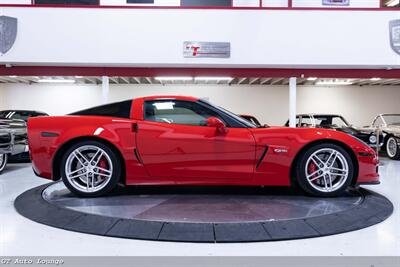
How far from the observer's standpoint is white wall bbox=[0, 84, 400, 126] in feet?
48.4

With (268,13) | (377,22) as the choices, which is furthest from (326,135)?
(377,22)

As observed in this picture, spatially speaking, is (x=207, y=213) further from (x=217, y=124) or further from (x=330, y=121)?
(x=330, y=121)

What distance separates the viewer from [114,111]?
3545 mm

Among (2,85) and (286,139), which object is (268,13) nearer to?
(286,139)

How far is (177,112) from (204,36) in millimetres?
4034

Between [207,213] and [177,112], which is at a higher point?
[177,112]

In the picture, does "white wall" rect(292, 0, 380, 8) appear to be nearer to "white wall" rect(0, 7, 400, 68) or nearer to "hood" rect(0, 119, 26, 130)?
"white wall" rect(0, 7, 400, 68)

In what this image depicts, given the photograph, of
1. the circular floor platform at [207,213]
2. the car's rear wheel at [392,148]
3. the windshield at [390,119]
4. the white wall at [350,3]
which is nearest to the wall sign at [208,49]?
the white wall at [350,3]

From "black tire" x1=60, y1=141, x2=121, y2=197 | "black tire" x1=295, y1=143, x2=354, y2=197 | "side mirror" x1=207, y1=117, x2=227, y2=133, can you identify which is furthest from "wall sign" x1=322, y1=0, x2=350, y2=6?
"black tire" x1=60, y1=141, x2=121, y2=197

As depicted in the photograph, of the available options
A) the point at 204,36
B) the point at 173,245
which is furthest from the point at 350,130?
the point at 173,245

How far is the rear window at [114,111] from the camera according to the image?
3496 millimetres

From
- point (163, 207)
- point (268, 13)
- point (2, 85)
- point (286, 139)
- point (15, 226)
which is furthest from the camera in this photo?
point (2, 85)

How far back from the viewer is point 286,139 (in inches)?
131

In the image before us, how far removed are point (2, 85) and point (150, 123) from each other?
546 inches
